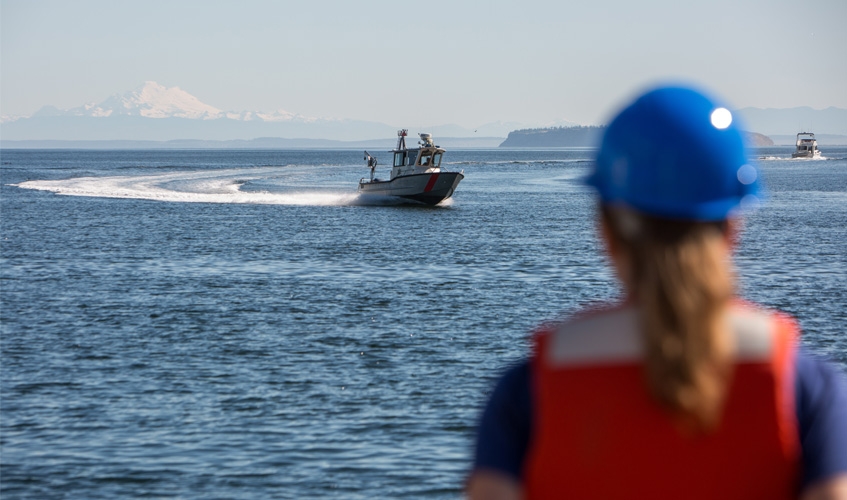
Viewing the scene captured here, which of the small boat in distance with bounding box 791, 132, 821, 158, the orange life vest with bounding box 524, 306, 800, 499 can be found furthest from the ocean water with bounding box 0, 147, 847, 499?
the small boat in distance with bounding box 791, 132, 821, 158

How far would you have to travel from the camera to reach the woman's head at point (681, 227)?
1.55 meters

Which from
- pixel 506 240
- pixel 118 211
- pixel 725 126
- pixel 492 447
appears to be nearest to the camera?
pixel 725 126

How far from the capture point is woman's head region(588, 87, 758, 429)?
1551 mm

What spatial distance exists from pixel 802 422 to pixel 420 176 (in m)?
52.1

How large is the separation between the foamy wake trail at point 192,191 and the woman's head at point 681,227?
57.4 metres

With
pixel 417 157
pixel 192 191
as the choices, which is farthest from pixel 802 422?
pixel 192 191

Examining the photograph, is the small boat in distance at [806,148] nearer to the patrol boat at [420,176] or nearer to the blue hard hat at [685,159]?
the patrol boat at [420,176]

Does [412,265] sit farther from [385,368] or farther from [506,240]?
[385,368]

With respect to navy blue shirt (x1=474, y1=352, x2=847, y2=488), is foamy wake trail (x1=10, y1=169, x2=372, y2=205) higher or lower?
lower

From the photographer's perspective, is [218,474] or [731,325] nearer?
[731,325]

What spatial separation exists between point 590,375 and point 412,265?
29651mm

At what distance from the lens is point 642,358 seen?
5.27ft

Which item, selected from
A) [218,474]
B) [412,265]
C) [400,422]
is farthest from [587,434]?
[412,265]

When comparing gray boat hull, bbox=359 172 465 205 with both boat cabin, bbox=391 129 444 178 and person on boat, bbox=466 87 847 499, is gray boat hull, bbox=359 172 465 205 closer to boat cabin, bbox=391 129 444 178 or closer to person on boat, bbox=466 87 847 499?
boat cabin, bbox=391 129 444 178
